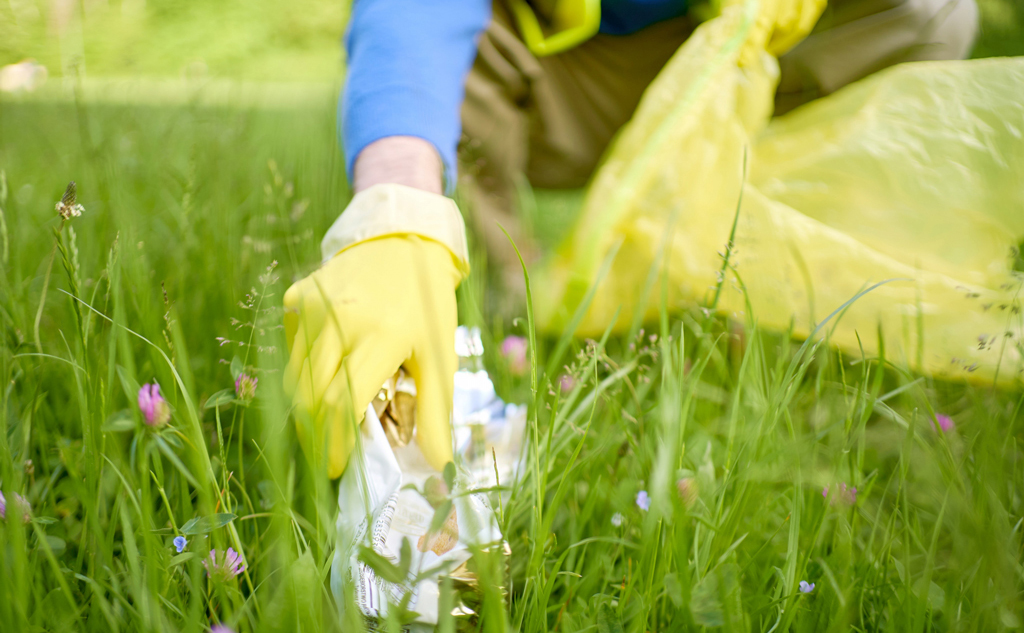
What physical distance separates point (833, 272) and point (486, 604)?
707 mm

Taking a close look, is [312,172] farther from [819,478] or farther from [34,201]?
[819,478]

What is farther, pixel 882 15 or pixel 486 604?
pixel 882 15

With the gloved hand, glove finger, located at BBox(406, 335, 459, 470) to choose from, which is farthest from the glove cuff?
glove finger, located at BBox(406, 335, 459, 470)

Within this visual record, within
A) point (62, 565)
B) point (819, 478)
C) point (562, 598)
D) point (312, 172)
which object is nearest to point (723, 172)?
point (819, 478)

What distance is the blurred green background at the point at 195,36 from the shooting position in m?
0.90

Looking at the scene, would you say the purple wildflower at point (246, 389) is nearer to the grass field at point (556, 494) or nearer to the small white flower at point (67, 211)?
the grass field at point (556, 494)

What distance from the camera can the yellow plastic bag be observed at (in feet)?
2.59

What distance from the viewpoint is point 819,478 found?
1.61 feet

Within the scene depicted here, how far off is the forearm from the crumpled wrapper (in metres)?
0.22

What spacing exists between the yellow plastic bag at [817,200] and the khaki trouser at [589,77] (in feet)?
0.28

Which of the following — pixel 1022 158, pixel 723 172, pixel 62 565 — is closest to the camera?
pixel 62 565

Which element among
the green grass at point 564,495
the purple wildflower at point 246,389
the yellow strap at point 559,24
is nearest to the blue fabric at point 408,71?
the yellow strap at point 559,24

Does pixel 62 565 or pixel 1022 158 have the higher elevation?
pixel 1022 158

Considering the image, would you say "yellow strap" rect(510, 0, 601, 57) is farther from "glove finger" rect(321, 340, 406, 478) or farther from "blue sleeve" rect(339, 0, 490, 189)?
"glove finger" rect(321, 340, 406, 478)
